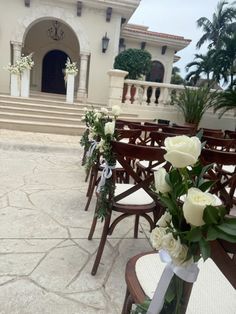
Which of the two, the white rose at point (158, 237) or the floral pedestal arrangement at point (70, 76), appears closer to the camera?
the white rose at point (158, 237)

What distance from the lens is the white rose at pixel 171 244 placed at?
0.67 m

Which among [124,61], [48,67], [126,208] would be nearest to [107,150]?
[126,208]

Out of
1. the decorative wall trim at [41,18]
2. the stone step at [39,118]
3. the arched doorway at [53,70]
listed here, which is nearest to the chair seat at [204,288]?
the stone step at [39,118]

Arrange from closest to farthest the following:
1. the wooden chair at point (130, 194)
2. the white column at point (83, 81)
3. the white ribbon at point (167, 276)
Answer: the white ribbon at point (167, 276) → the wooden chair at point (130, 194) → the white column at point (83, 81)

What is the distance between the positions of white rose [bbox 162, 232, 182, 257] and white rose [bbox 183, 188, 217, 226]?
3.5 inches

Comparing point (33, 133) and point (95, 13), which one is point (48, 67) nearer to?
point (95, 13)

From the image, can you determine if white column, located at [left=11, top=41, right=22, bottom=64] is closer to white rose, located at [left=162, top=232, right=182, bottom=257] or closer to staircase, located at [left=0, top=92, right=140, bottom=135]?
staircase, located at [left=0, top=92, right=140, bottom=135]

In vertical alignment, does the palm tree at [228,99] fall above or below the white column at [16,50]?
below

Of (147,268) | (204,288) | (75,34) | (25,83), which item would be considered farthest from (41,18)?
(204,288)

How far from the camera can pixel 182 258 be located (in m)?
0.68

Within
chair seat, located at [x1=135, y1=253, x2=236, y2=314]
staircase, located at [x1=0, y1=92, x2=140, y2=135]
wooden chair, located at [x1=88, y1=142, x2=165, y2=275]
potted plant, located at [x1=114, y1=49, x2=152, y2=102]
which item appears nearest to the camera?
chair seat, located at [x1=135, y1=253, x2=236, y2=314]

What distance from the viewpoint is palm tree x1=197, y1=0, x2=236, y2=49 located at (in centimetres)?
1783

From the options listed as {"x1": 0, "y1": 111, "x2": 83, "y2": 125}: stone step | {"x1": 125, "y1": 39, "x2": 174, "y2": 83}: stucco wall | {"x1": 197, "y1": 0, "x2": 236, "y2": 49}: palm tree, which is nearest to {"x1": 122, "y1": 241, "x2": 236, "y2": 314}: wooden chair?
{"x1": 0, "y1": 111, "x2": 83, "y2": 125}: stone step

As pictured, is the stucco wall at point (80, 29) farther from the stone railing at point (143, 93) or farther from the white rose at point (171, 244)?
the white rose at point (171, 244)
